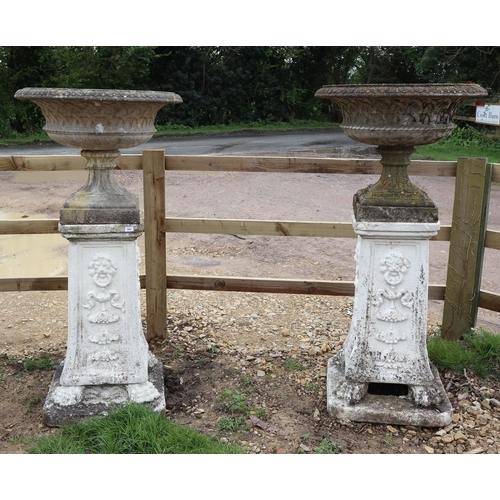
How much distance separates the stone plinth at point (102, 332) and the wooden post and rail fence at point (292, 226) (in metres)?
0.89

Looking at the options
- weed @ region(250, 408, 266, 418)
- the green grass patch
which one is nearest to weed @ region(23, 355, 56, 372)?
weed @ region(250, 408, 266, 418)

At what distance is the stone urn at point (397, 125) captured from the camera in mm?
3064

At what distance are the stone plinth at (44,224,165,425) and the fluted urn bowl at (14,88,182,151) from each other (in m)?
0.49

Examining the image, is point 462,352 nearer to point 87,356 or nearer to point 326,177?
point 87,356

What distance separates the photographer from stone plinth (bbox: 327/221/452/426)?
11.3 feet

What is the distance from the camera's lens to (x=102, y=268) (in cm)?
338

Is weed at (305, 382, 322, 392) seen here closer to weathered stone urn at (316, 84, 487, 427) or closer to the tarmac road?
weathered stone urn at (316, 84, 487, 427)

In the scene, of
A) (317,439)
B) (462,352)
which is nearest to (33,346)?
(317,439)

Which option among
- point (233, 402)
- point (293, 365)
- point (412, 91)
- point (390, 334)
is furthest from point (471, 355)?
point (412, 91)

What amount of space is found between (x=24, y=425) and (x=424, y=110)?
2831 mm

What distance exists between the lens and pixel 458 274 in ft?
14.3

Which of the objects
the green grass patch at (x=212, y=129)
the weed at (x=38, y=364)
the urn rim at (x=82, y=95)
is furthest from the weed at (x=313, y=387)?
the green grass patch at (x=212, y=129)

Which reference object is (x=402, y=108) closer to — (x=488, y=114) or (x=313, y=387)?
(x=313, y=387)

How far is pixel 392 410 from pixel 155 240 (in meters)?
2.03
